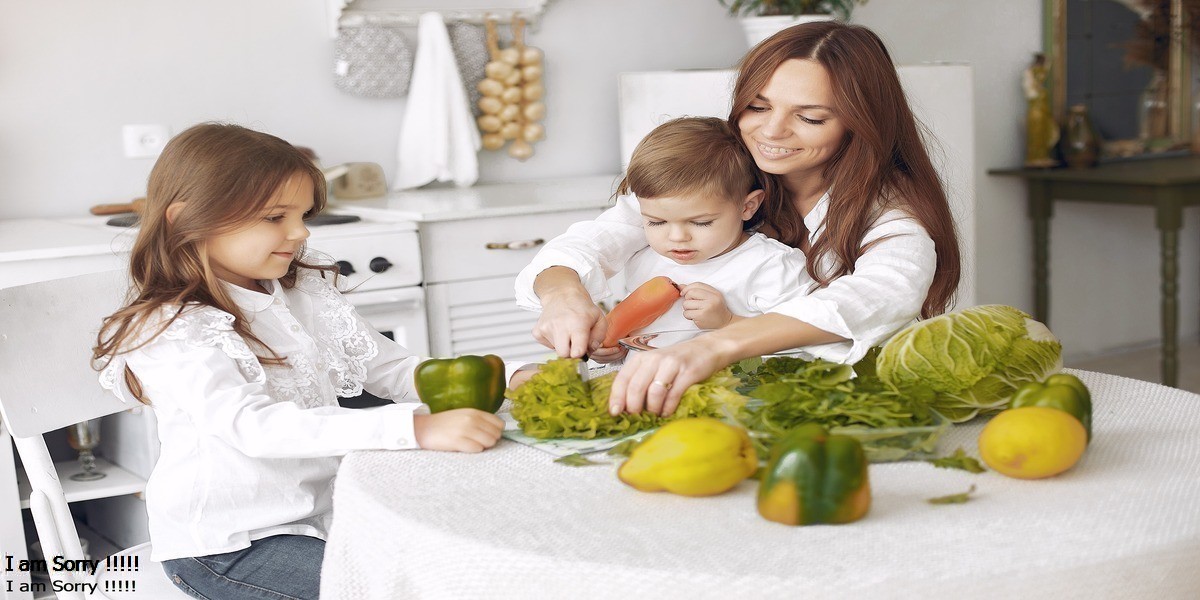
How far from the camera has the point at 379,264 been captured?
7.65 feet

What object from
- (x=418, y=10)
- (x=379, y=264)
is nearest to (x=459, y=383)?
(x=379, y=264)

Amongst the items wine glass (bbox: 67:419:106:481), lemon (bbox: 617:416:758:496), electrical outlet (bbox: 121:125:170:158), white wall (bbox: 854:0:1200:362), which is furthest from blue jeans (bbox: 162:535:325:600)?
white wall (bbox: 854:0:1200:362)

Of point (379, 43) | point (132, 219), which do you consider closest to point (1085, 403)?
point (132, 219)

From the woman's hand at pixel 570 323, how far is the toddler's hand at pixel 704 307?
0.13 meters

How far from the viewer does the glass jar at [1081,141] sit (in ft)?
12.2

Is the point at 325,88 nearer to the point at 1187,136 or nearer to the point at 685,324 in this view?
the point at 685,324

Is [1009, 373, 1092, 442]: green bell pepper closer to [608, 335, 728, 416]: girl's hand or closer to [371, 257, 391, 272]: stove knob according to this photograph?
[608, 335, 728, 416]: girl's hand

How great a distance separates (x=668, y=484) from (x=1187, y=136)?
3929mm

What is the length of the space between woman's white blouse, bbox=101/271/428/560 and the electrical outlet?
1373 millimetres

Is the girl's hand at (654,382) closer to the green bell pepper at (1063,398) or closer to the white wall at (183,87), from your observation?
the green bell pepper at (1063,398)

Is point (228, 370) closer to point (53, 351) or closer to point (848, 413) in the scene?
point (53, 351)

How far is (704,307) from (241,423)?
57 centimetres

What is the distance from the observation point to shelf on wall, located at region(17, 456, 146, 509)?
2145mm

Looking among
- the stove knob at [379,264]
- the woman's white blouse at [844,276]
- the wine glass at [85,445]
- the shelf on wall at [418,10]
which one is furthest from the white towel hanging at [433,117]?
the woman's white blouse at [844,276]
